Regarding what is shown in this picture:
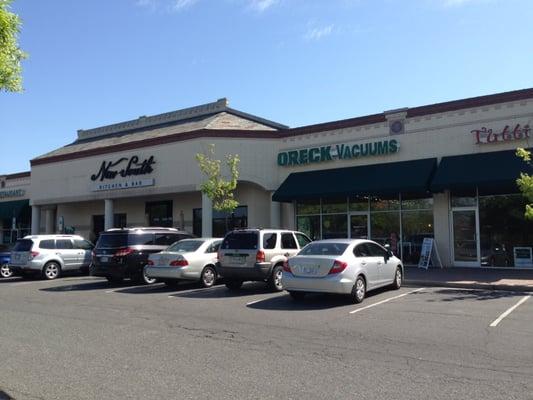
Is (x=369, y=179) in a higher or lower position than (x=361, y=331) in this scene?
higher

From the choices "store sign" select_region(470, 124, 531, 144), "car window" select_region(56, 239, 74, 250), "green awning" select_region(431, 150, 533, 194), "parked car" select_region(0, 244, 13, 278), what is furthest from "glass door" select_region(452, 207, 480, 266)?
"parked car" select_region(0, 244, 13, 278)

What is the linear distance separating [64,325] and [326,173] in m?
15.2

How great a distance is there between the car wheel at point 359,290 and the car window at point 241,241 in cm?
316

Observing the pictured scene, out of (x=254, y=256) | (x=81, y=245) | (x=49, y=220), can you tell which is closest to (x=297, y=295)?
(x=254, y=256)

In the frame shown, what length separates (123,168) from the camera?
2847 centimetres

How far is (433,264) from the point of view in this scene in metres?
20.6

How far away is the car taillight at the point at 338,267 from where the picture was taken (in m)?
11.5

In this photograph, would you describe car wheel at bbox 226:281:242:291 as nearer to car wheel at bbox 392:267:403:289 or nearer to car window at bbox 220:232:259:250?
car window at bbox 220:232:259:250

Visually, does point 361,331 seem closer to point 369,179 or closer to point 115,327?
point 115,327

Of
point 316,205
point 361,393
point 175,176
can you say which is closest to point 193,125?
point 175,176

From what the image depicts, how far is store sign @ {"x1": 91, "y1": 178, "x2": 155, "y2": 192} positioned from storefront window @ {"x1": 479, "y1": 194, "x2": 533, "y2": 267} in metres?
15.7

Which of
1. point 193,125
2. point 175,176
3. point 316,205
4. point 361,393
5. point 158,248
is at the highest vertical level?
point 193,125

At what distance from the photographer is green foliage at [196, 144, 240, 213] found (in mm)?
22078

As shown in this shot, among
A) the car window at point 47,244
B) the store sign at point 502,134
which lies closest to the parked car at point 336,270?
the store sign at point 502,134
